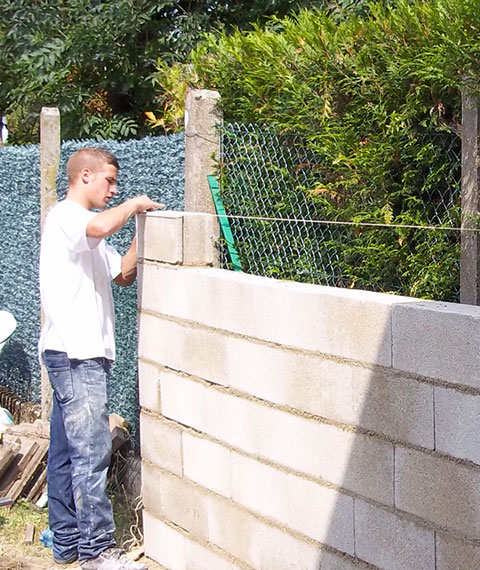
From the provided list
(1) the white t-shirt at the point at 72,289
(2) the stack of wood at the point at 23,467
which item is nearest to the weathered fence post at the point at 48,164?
(2) the stack of wood at the point at 23,467

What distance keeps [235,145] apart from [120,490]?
2.32 meters

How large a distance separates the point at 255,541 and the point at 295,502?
0.38 metres

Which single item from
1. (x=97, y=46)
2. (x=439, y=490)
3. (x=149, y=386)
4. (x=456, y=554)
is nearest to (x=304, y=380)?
(x=439, y=490)

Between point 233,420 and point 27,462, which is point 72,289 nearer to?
point 233,420

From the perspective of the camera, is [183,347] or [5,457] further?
[5,457]

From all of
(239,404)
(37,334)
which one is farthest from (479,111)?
(37,334)

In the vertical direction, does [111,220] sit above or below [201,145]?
below

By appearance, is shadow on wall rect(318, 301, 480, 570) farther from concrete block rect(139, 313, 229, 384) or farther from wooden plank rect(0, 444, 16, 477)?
wooden plank rect(0, 444, 16, 477)

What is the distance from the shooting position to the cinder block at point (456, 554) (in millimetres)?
2713

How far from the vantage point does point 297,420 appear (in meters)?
3.47

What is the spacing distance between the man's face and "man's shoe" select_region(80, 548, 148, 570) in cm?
178

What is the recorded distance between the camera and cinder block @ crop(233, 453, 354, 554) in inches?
129

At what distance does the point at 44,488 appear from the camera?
18.9 ft

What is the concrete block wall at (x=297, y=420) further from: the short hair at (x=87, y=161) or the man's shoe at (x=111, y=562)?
the short hair at (x=87, y=161)
